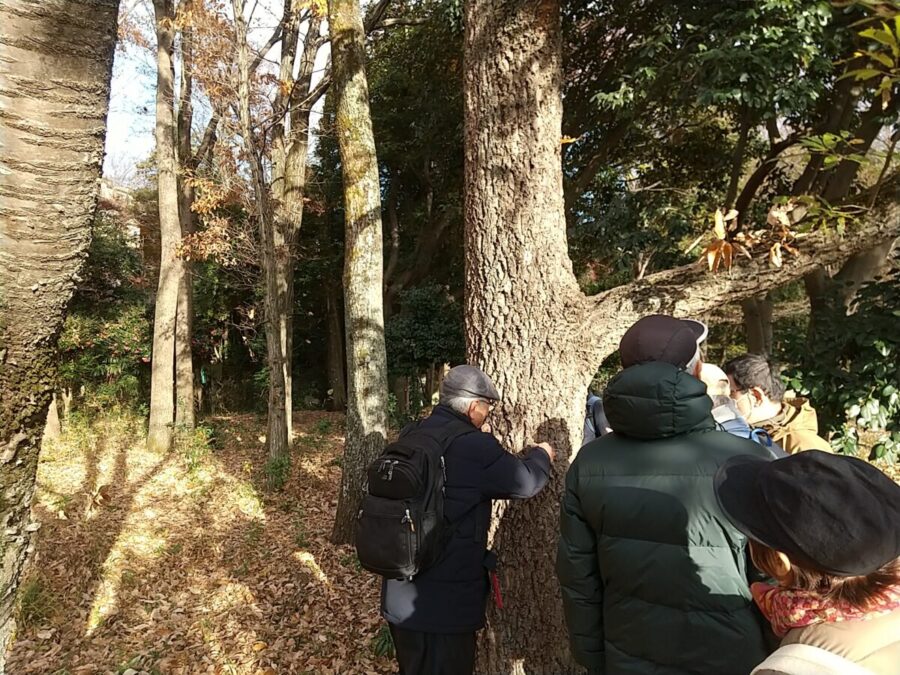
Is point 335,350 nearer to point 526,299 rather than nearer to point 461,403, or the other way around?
point 526,299

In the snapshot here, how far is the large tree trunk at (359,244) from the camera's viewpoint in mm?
5281

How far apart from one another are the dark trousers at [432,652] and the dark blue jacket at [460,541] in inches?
2.2

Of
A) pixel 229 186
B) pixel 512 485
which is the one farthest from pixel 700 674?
pixel 229 186

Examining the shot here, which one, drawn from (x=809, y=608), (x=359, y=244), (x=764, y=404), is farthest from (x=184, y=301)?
(x=809, y=608)

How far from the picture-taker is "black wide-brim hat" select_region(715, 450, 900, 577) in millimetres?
983

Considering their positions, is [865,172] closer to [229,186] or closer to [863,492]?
[863,492]

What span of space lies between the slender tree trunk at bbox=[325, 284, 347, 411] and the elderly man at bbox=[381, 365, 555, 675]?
14290 mm

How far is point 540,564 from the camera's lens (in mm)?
2736

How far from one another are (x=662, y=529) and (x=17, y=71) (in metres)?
2.25

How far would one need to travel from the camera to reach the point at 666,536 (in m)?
1.70

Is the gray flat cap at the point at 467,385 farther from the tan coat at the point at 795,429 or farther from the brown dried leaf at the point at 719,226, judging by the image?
the tan coat at the point at 795,429

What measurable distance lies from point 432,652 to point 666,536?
1.29 meters

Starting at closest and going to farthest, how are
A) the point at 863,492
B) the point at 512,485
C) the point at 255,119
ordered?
1. the point at 863,492
2. the point at 512,485
3. the point at 255,119

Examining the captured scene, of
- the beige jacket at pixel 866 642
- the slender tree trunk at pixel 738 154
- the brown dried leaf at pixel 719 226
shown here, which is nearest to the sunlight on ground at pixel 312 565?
the brown dried leaf at pixel 719 226
